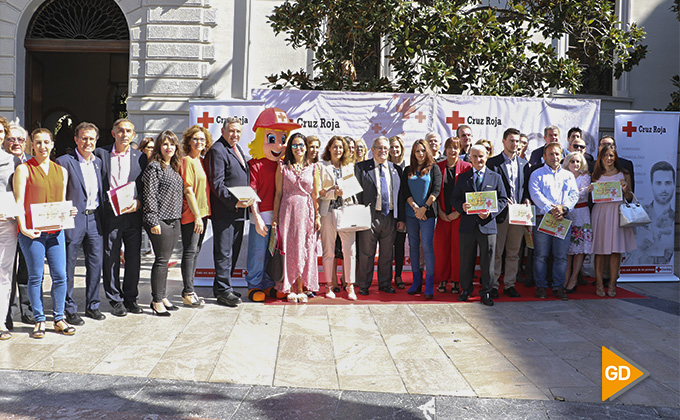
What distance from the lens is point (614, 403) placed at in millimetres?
4215

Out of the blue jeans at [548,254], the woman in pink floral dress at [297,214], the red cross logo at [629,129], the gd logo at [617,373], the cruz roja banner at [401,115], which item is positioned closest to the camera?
the gd logo at [617,373]

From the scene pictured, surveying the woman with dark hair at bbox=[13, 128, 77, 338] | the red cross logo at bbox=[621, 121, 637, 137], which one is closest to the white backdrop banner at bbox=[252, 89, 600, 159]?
the red cross logo at bbox=[621, 121, 637, 137]

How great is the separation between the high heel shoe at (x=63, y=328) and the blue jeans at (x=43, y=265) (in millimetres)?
48

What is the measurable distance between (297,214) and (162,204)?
1.50 m

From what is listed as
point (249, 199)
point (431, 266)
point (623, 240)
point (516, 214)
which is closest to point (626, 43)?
point (623, 240)

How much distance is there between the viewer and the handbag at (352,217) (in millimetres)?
7238

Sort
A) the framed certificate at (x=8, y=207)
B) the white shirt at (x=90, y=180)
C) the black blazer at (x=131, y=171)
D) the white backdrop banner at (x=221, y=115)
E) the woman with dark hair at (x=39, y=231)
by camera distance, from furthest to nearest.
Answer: the white backdrop banner at (x=221, y=115) < the black blazer at (x=131, y=171) < the white shirt at (x=90, y=180) < the woman with dark hair at (x=39, y=231) < the framed certificate at (x=8, y=207)

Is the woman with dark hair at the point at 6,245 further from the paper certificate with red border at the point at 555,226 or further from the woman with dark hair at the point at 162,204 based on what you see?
the paper certificate with red border at the point at 555,226

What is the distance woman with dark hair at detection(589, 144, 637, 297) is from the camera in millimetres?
7625

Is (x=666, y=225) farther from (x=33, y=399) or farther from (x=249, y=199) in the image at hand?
(x=33, y=399)

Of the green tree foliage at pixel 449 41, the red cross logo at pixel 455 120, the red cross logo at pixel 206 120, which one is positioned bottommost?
the red cross logo at pixel 206 120

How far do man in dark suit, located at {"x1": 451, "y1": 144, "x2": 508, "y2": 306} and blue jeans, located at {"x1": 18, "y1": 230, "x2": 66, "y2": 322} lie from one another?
4245 mm

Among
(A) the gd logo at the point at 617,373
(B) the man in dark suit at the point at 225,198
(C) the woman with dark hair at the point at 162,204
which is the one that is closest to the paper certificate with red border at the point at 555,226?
(A) the gd logo at the point at 617,373

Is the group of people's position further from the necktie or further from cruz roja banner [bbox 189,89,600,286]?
cruz roja banner [bbox 189,89,600,286]
